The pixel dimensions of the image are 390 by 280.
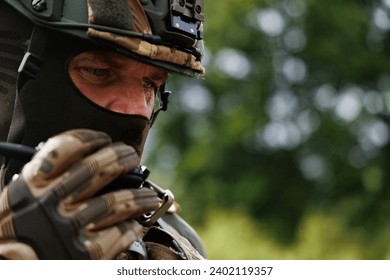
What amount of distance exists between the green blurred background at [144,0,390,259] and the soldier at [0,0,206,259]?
33.8ft

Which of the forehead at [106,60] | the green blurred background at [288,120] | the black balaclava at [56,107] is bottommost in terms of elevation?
the green blurred background at [288,120]

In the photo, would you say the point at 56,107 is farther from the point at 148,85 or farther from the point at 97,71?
the point at 148,85

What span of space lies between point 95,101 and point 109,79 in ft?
0.27

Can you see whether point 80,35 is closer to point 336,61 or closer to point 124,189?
point 124,189

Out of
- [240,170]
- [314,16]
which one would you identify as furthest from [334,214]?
[314,16]

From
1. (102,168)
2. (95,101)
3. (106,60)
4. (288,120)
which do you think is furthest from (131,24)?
(288,120)

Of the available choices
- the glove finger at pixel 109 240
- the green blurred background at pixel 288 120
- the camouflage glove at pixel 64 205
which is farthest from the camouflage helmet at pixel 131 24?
the green blurred background at pixel 288 120

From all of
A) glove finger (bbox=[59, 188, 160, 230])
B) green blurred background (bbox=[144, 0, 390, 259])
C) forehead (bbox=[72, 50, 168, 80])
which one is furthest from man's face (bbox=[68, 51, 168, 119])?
green blurred background (bbox=[144, 0, 390, 259])

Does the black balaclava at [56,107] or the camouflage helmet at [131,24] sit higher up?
the camouflage helmet at [131,24]

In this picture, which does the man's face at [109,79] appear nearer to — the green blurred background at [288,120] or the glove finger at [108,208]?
the glove finger at [108,208]

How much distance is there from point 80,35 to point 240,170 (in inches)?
485

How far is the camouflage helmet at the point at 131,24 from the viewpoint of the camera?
2.91 meters
